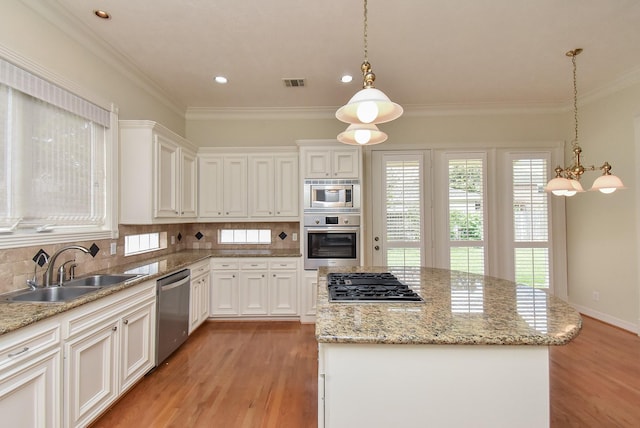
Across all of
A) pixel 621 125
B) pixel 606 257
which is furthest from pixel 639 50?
pixel 606 257

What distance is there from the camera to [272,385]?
96.0 inches

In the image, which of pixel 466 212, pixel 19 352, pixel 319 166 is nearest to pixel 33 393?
pixel 19 352

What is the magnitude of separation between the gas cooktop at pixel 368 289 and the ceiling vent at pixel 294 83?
2.36 meters

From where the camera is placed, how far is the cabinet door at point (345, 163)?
3.88 m

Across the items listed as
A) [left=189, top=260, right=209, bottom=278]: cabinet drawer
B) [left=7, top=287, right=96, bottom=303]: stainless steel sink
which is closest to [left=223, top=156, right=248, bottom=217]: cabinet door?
[left=189, top=260, right=209, bottom=278]: cabinet drawer

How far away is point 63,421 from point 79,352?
0.35m

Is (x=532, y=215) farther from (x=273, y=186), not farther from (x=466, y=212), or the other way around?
(x=273, y=186)

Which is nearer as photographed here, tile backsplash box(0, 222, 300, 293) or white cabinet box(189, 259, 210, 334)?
tile backsplash box(0, 222, 300, 293)

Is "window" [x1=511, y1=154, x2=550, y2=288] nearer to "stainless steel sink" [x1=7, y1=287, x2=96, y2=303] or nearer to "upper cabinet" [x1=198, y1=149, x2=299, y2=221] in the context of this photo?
"upper cabinet" [x1=198, y1=149, x2=299, y2=221]

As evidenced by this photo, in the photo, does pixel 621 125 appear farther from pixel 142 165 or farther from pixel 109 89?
pixel 109 89

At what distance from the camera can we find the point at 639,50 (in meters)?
2.94

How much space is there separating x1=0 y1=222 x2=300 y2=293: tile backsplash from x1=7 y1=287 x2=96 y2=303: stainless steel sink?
12 centimetres

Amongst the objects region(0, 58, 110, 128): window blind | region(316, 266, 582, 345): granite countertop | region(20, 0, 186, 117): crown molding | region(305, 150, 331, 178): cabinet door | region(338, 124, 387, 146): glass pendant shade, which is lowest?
region(316, 266, 582, 345): granite countertop

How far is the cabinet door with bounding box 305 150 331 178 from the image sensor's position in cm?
389
